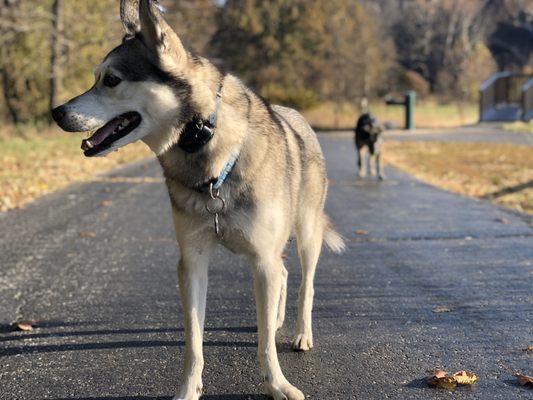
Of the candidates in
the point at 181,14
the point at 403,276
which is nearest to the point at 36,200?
the point at 403,276

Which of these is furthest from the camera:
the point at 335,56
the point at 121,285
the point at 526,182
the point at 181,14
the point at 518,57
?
the point at 518,57

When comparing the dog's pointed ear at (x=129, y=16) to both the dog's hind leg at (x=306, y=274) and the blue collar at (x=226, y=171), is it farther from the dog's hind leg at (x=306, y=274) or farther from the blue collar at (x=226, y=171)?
the dog's hind leg at (x=306, y=274)

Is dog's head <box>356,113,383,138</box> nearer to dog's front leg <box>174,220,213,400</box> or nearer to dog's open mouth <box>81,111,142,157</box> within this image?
dog's front leg <box>174,220,213,400</box>

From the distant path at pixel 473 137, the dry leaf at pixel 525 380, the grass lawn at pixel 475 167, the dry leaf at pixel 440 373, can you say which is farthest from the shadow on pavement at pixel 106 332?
the distant path at pixel 473 137

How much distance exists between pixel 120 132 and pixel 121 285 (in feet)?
8.80

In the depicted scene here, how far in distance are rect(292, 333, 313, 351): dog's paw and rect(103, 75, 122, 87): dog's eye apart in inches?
74.0

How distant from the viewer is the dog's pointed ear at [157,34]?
3.23 metres

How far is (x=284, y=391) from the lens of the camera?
11.4 feet

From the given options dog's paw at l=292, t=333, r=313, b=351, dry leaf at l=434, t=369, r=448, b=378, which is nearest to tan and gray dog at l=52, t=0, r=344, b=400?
dog's paw at l=292, t=333, r=313, b=351

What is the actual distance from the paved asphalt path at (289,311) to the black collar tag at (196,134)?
50.1 inches

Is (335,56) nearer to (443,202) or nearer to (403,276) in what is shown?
(443,202)

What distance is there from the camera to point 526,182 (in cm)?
1224

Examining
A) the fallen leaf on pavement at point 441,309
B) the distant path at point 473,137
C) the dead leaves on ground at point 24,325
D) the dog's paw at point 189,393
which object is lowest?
the distant path at point 473,137

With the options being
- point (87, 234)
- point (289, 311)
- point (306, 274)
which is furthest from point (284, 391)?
point (87, 234)
